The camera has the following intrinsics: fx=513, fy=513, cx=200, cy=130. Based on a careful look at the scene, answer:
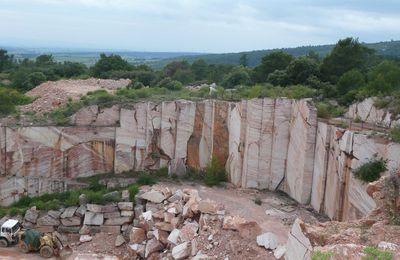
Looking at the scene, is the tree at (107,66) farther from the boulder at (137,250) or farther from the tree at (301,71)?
the boulder at (137,250)

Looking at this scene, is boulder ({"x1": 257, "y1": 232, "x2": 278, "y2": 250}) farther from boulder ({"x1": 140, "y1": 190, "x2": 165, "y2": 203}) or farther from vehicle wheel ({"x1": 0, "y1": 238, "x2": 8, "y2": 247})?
vehicle wheel ({"x1": 0, "y1": 238, "x2": 8, "y2": 247})

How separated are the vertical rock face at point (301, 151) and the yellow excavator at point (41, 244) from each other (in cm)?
893

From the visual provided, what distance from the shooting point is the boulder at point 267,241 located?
1448 centimetres

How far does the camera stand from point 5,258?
Answer: 17609 mm

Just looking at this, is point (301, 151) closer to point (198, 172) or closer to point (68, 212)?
point (198, 172)

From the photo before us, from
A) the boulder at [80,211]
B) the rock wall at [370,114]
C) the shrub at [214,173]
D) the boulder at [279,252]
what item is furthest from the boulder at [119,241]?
the rock wall at [370,114]

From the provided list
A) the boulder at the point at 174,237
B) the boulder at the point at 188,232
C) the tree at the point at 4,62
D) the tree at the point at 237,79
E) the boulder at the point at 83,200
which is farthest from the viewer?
the tree at the point at 4,62

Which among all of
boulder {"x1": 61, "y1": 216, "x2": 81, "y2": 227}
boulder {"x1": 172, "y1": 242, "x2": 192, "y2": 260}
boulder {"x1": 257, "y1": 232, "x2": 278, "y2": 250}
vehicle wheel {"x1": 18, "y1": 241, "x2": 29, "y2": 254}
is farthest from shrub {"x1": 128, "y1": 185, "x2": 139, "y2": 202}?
boulder {"x1": 257, "y1": 232, "x2": 278, "y2": 250}

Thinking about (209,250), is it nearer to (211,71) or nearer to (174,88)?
(174,88)

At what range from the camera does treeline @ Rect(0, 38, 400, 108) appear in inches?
910

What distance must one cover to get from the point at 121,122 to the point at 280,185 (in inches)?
300

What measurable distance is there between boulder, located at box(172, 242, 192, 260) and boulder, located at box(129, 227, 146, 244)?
99.3 inches

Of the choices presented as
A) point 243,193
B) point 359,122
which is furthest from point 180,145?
point 359,122

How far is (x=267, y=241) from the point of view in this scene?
14602 millimetres
